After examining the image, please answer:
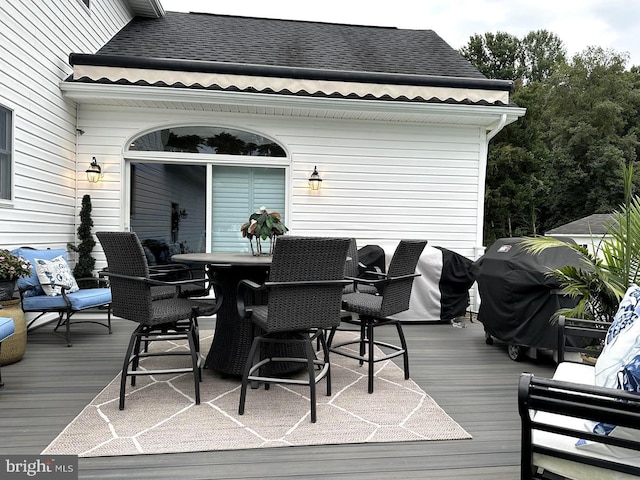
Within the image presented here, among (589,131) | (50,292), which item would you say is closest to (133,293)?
(50,292)

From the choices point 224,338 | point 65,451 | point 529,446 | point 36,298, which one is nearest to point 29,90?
point 36,298

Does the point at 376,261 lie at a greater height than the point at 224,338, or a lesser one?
greater

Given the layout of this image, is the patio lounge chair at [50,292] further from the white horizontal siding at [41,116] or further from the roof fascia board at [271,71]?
the roof fascia board at [271,71]

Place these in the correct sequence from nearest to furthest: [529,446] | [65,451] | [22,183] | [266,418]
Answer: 1. [529,446]
2. [65,451]
3. [266,418]
4. [22,183]

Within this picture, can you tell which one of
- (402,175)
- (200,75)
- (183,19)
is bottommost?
(402,175)

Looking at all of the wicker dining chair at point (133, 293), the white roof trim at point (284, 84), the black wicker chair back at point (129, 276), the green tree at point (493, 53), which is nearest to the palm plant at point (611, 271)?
the wicker dining chair at point (133, 293)

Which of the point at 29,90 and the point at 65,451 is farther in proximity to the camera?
the point at 29,90

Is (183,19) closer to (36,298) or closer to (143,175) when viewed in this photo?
(143,175)

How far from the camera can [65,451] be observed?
2.16 metres

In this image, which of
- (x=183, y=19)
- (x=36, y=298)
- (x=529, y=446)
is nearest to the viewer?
(x=529, y=446)

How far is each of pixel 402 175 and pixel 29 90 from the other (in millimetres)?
4765

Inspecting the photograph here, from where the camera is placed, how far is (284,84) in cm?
567

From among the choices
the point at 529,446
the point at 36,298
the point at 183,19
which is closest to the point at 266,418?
the point at 529,446

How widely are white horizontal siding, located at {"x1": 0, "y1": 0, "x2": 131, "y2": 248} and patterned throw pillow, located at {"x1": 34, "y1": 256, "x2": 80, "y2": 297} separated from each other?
44cm
